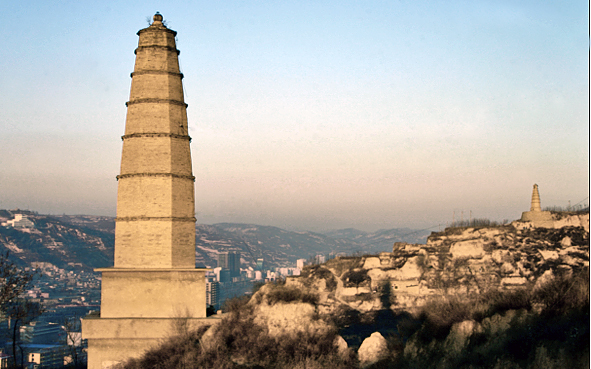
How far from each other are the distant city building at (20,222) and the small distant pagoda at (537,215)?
568ft

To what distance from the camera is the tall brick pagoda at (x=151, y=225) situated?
22.1 m

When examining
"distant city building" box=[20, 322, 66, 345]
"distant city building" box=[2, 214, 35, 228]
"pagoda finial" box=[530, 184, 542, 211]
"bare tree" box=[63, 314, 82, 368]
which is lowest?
"distant city building" box=[20, 322, 66, 345]

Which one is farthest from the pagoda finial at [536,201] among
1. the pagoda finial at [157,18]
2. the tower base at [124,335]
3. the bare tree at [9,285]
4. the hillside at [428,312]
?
the bare tree at [9,285]

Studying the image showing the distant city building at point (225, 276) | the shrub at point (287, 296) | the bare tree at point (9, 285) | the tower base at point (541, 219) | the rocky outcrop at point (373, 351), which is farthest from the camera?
the distant city building at point (225, 276)

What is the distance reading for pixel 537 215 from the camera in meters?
30.5

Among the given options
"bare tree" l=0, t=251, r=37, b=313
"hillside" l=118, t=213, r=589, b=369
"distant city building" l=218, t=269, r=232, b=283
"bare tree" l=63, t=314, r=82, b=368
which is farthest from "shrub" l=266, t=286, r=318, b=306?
"distant city building" l=218, t=269, r=232, b=283

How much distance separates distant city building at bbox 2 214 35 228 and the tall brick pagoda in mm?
171376

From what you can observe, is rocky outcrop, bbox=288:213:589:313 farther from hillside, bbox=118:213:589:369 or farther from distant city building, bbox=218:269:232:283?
distant city building, bbox=218:269:232:283

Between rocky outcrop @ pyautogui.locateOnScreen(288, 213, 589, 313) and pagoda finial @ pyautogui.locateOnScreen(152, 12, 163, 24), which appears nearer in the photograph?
pagoda finial @ pyautogui.locateOnScreen(152, 12, 163, 24)

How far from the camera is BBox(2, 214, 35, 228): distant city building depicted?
178m

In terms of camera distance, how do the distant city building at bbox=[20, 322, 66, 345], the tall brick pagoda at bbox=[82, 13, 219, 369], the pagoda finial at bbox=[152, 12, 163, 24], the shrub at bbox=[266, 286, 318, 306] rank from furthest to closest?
1. the distant city building at bbox=[20, 322, 66, 345]
2. the pagoda finial at bbox=[152, 12, 163, 24]
3. the tall brick pagoda at bbox=[82, 13, 219, 369]
4. the shrub at bbox=[266, 286, 318, 306]

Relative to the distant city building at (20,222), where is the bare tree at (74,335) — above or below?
below

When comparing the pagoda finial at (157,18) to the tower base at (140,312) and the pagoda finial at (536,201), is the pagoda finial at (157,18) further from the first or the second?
the pagoda finial at (536,201)

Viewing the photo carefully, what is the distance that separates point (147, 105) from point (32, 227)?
563 ft
